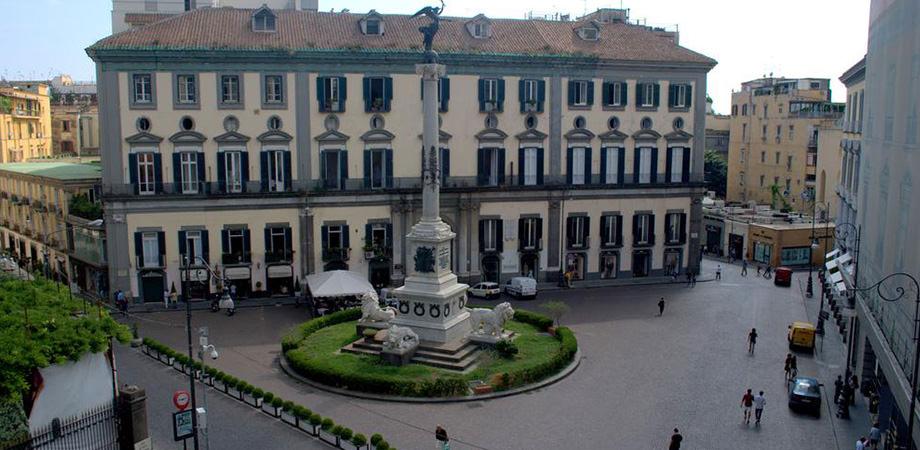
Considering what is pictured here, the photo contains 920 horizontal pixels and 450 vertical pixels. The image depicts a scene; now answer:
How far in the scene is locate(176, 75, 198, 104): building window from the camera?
154 feet

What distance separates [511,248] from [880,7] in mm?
27205

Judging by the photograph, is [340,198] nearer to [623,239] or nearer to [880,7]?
[623,239]

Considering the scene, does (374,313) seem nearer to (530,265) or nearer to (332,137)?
(332,137)

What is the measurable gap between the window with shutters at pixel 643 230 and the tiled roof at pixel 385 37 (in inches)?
426

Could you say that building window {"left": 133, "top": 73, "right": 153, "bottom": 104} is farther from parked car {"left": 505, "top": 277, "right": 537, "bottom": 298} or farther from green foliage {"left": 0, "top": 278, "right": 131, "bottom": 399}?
parked car {"left": 505, "top": 277, "right": 537, "bottom": 298}

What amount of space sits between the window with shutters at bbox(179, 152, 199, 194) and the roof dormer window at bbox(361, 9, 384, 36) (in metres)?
13.2

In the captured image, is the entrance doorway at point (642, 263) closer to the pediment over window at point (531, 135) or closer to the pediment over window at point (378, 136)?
the pediment over window at point (531, 135)

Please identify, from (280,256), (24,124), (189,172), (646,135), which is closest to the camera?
(189,172)

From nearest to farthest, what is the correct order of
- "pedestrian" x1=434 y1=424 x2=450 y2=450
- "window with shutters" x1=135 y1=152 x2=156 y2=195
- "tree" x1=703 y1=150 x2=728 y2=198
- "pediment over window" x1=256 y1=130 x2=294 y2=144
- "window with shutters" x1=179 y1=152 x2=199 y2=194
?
"pedestrian" x1=434 y1=424 x2=450 y2=450, "window with shutters" x1=135 y1=152 x2=156 y2=195, "window with shutters" x1=179 y1=152 x2=199 y2=194, "pediment over window" x1=256 y1=130 x2=294 y2=144, "tree" x1=703 y1=150 x2=728 y2=198

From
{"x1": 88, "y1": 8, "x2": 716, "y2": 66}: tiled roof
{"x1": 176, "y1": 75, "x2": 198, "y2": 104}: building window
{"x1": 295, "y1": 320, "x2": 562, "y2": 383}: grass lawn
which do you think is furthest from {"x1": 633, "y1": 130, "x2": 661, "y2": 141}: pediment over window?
{"x1": 176, "y1": 75, "x2": 198, "y2": 104}: building window

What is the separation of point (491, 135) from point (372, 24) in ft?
34.2

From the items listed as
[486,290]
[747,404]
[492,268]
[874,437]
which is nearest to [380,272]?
[486,290]

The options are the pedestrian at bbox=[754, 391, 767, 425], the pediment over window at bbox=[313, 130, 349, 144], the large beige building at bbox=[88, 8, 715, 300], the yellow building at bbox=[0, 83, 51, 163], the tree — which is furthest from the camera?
the tree

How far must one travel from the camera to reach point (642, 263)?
→ 57031 millimetres
